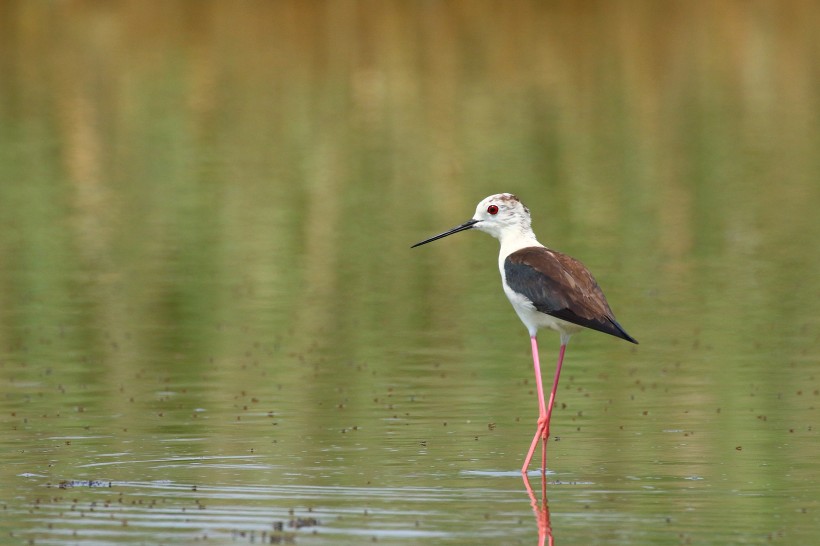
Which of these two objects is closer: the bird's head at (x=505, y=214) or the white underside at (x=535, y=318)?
the white underside at (x=535, y=318)

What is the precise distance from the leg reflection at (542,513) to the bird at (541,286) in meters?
0.34

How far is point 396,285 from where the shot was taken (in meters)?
17.7

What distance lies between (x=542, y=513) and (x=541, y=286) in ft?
6.32

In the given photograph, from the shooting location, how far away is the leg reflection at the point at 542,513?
8.59 meters

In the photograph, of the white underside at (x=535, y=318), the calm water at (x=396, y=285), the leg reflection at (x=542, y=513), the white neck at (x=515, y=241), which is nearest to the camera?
the leg reflection at (x=542, y=513)

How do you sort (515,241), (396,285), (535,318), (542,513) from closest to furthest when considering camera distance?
(542,513)
(535,318)
(515,241)
(396,285)

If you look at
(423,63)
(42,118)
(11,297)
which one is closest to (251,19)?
(423,63)

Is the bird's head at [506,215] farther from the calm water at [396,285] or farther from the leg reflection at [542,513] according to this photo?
the leg reflection at [542,513]

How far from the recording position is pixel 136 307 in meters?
16.7

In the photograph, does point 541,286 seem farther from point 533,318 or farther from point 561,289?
point 533,318

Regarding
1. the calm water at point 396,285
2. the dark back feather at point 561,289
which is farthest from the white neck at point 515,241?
the calm water at point 396,285

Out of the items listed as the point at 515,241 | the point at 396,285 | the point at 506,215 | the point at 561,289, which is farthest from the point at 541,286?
the point at 396,285

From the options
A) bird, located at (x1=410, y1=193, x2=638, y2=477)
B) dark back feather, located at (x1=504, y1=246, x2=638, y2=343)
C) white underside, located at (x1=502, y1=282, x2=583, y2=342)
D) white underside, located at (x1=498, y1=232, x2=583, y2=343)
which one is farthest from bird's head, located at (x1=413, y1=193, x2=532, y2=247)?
white underside, located at (x1=502, y1=282, x2=583, y2=342)

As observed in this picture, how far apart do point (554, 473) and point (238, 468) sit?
1722 mm
